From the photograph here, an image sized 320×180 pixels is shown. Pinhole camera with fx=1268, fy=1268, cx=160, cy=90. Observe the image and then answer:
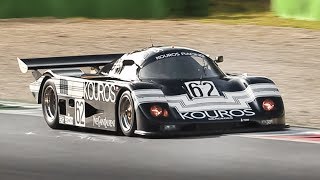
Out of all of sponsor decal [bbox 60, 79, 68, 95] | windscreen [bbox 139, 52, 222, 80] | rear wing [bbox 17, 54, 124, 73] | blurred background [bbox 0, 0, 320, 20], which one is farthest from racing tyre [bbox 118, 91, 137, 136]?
blurred background [bbox 0, 0, 320, 20]

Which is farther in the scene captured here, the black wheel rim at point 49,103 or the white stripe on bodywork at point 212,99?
the black wheel rim at point 49,103

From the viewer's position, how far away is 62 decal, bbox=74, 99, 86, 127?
51.3 ft

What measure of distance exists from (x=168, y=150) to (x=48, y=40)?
48.9 feet

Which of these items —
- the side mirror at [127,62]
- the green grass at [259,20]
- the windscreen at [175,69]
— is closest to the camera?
the windscreen at [175,69]

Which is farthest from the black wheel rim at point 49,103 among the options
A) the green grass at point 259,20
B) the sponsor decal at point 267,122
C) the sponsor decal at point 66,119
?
the green grass at point 259,20

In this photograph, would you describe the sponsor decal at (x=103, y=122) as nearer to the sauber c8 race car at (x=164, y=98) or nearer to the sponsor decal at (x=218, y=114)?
the sauber c8 race car at (x=164, y=98)

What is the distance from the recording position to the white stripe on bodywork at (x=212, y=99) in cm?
1445

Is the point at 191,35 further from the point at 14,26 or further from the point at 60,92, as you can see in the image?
the point at 60,92

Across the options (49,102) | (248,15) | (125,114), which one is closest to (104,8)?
(248,15)

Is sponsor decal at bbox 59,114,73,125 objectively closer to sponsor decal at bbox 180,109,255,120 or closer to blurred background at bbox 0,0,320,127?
sponsor decal at bbox 180,109,255,120

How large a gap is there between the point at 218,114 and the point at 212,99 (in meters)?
0.27

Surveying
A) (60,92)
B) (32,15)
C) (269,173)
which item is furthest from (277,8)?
(269,173)

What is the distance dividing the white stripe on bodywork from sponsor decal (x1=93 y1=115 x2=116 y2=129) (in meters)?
0.72

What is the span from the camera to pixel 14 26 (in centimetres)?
3006
